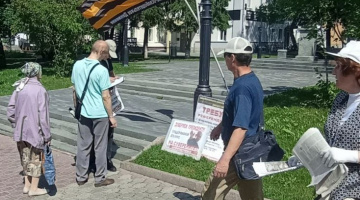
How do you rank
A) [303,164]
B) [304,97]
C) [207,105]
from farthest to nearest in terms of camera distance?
[304,97]
[207,105]
[303,164]

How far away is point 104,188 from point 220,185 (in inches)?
108

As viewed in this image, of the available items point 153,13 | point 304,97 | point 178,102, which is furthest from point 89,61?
point 153,13

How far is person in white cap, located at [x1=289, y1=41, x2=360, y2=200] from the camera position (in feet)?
9.45

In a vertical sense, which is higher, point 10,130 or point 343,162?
point 343,162

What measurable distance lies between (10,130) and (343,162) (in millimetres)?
9053

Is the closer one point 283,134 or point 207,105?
point 207,105

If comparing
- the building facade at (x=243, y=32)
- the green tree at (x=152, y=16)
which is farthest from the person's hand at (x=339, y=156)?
the building facade at (x=243, y=32)

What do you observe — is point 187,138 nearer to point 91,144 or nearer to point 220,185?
point 91,144

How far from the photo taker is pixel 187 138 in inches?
287

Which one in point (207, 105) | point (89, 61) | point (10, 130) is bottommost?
point (10, 130)

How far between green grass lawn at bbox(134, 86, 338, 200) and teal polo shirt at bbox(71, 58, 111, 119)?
4.71 feet

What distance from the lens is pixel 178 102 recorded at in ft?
41.6

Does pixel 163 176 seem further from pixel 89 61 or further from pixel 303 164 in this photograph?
pixel 303 164

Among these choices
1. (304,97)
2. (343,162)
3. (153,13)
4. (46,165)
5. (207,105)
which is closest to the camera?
(343,162)
